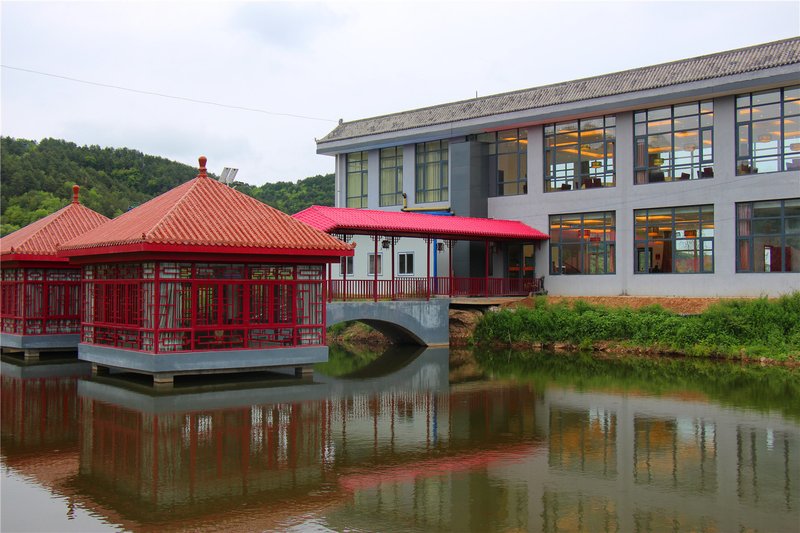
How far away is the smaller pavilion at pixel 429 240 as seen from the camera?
28.1 metres

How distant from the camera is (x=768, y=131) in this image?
28516mm

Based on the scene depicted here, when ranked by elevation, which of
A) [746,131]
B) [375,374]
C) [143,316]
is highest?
[746,131]

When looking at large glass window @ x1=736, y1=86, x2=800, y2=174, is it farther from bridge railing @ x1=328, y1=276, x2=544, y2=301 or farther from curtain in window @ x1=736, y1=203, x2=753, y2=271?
bridge railing @ x1=328, y1=276, x2=544, y2=301

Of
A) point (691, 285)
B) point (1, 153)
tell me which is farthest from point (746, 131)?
point (1, 153)

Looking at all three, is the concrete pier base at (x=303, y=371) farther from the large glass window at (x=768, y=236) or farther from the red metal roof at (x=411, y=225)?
the large glass window at (x=768, y=236)

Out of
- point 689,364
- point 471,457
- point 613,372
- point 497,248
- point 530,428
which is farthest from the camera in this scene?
point 497,248

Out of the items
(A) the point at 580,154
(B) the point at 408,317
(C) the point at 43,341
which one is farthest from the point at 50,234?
(A) the point at 580,154

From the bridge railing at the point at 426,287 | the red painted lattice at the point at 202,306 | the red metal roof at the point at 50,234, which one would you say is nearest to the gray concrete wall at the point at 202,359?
the red painted lattice at the point at 202,306

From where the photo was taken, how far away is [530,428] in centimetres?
1416

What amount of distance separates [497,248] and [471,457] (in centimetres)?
2452

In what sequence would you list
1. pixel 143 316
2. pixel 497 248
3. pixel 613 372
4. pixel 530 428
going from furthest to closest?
1. pixel 497 248
2. pixel 613 372
3. pixel 143 316
4. pixel 530 428

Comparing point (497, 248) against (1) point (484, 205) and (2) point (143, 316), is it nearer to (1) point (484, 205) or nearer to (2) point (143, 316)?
(1) point (484, 205)

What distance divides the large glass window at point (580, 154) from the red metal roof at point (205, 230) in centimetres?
1520

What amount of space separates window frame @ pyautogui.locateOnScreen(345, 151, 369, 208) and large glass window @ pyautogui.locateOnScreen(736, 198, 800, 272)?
740 inches
